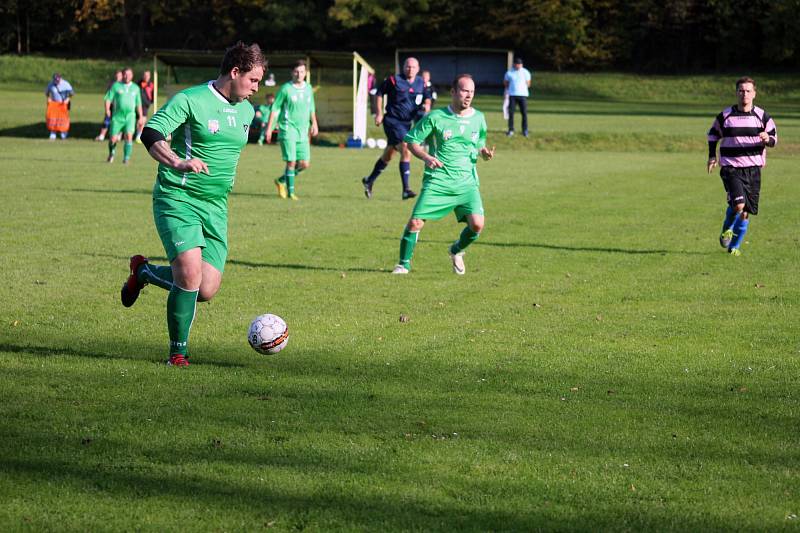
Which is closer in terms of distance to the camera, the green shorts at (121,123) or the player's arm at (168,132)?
the player's arm at (168,132)

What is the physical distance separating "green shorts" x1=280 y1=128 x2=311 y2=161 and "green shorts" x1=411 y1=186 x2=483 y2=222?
7.37 meters

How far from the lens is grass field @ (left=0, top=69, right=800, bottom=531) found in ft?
16.6

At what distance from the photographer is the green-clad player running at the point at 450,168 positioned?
1194 centimetres

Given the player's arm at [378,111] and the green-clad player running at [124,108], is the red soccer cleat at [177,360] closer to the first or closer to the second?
the player's arm at [378,111]

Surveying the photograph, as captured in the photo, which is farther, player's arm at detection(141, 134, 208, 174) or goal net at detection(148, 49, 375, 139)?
goal net at detection(148, 49, 375, 139)

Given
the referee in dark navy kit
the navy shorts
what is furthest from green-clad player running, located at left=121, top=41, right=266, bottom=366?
the navy shorts

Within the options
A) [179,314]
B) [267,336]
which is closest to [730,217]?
[267,336]

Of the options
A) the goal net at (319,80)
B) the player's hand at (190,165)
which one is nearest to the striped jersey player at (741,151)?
the player's hand at (190,165)

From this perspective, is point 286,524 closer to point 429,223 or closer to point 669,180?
point 429,223

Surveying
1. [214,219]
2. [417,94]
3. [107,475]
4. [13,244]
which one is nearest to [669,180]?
[417,94]

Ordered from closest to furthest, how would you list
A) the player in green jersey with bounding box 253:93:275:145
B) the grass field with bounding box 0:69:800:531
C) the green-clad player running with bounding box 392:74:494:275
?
the grass field with bounding box 0:69:800:531
the green-clad player running with bounding box 392:74:494:275
the player in green jersey with bounding box 253:93:275:145

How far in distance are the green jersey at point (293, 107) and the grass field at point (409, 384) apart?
9.26ft

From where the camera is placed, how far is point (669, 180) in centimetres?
2452

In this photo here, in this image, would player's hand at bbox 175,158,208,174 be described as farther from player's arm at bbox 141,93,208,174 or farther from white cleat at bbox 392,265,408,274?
white cleat at bbox 392,265,408,274
